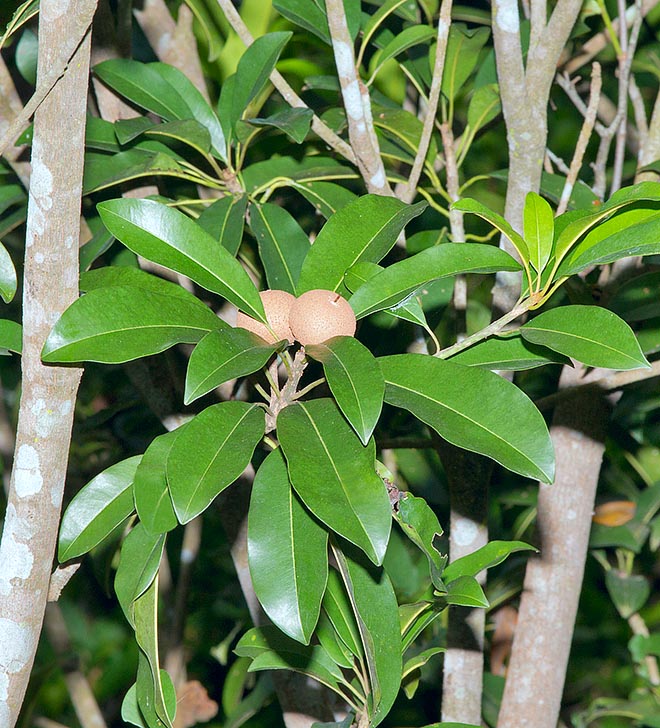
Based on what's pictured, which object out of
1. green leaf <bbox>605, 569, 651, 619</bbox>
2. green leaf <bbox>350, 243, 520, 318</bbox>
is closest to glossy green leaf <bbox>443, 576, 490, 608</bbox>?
green leaf <bbox>350, 243, 520, 318</bbox>

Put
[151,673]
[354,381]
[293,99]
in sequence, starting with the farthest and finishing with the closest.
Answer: [293,99], [151,673], [354,381]

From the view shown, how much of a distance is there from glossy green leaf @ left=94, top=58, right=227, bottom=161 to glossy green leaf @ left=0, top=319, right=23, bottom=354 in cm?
36

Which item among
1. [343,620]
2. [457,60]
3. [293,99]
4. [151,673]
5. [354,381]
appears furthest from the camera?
[457,60]

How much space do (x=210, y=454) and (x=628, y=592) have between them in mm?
1015

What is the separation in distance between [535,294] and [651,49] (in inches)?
33.0

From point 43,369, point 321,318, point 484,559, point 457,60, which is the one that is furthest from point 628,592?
point 43,369

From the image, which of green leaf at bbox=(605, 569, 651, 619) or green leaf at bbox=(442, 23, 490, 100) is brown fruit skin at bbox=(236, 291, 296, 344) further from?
green leaf at bbox=(605, 569, 651, 619)

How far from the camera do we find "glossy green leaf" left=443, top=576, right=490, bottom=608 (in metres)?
0.69

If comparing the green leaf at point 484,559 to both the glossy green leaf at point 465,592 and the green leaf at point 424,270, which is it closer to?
the glossy green leaf at point 465,592

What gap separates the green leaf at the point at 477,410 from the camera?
2.02 ft

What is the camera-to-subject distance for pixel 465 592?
27.7 inches

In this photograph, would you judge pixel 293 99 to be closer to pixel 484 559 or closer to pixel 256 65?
pixel 256 65

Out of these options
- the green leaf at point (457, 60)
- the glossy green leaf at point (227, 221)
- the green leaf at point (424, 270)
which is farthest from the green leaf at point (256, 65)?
the green leaf at point (424, 270)

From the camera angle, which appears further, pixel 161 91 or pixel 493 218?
pixel 161 91
